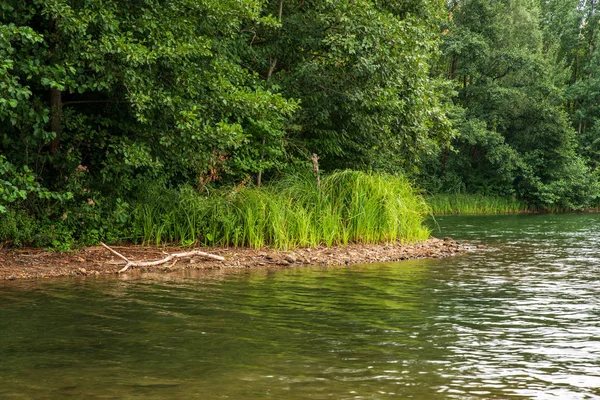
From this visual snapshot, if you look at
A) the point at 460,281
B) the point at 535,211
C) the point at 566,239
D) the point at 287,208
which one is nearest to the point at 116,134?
the point at 287,208

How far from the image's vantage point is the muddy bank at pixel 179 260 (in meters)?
13.4

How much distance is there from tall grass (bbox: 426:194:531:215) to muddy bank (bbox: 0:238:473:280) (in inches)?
968

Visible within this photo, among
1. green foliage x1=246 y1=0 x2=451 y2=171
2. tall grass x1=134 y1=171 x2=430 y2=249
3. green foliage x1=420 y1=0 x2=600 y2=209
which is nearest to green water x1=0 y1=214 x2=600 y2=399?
tall grass x1=134 y1=171 x2=430 y2=249

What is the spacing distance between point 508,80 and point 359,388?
4494 cm

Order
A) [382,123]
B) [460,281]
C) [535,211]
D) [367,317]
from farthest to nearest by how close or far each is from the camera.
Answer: [535,211] → [382,123] → [460,281] → [367,317]

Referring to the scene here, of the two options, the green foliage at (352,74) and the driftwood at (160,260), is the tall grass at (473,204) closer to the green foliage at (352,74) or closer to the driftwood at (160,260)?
the green foliage at (352,74)

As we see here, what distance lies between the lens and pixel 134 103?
14.0m

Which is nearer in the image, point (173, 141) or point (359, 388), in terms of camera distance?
point (359, 388)

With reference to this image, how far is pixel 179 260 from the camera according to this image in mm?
14859

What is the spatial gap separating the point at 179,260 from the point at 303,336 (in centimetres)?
699

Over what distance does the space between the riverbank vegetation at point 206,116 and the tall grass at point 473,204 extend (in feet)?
61.7

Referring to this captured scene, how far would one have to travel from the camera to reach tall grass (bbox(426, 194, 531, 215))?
42719 mm

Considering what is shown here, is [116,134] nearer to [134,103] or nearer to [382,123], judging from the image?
[134,103]

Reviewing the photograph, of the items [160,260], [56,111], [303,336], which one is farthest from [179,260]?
[303,336]
